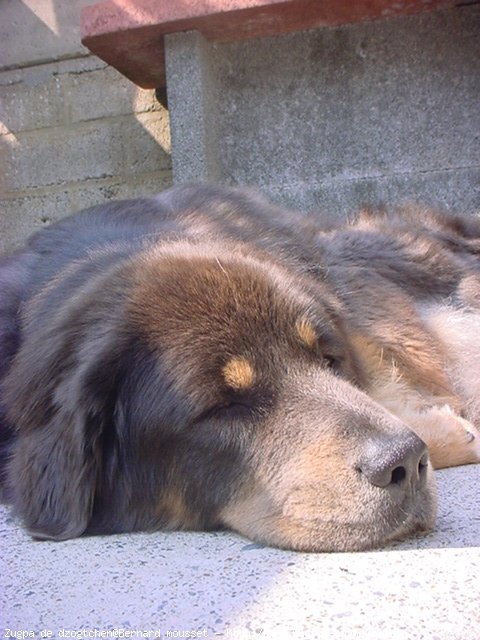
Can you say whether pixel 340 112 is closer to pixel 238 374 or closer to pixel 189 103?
pixel 189 103

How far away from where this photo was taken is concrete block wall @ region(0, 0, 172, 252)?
19.8 ft

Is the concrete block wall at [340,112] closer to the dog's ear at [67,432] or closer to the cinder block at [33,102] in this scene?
the cinder block at [33,102]

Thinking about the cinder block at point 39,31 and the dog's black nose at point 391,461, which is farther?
the cinder block at point 39,31

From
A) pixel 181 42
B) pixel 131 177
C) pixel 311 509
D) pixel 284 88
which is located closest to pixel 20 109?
pixel 131 177

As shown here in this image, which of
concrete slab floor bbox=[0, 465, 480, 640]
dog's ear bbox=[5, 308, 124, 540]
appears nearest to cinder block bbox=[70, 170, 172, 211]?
dog's ear bbox=[5, 308, 124, 540]

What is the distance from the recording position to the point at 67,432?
2.28 m

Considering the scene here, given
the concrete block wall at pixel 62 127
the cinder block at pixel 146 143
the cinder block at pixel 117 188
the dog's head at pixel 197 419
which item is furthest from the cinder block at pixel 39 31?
the dog's head at pixel 197 419

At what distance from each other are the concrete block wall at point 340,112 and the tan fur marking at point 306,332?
112 inches

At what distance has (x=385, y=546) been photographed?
1994 millimetres

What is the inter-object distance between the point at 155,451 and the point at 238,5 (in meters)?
3.33

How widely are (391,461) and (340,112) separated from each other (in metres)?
3.60

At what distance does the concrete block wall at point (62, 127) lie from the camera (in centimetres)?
604

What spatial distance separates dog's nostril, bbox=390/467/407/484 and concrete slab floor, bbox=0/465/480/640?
0.51 feet

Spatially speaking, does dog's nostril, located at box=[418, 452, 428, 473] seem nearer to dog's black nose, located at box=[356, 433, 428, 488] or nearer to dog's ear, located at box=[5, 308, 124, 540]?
dog's black nose, located at box=[356, 433, 428, 488]
